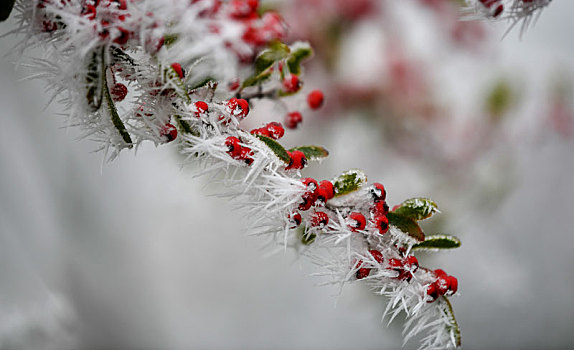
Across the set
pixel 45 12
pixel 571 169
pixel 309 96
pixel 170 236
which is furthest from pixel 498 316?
pixel 45 12

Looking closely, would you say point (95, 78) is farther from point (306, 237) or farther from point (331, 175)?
point (331, 175)

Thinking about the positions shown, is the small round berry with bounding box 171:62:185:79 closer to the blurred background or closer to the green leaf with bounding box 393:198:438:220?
the green leaf with bounding box 393:198:438:220

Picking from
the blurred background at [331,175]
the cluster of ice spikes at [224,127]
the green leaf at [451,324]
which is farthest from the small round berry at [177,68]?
the blurred background at [331,175]

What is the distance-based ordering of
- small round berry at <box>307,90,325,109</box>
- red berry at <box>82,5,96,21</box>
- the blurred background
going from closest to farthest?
1. red berry at <box>82,5,96,21</box>
2. small round berry at <box>307,90,325,109</box>
3. the blurred background

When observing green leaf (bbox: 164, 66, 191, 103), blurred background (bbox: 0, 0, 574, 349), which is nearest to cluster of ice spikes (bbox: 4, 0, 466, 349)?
green leaf (bbox: 164, 66, 191, 103)

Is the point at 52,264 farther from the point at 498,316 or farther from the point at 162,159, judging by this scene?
the point at 498,316

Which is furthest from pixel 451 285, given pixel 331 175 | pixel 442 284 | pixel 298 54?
pixel 331 175
